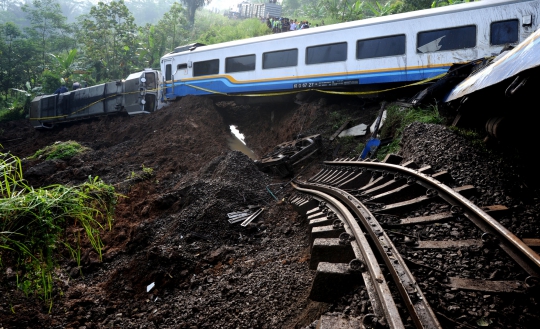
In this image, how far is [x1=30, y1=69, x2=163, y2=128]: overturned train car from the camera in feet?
53.0

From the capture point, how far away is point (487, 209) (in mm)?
3717

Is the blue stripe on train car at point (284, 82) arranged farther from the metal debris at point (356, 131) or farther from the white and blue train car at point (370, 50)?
the metal debris at point (356, 131)

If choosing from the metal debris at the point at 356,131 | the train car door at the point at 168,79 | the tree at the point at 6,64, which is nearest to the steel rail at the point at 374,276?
the metal debris at the point at 356,131

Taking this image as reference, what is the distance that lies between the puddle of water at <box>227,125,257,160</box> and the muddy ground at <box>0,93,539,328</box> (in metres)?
2.14

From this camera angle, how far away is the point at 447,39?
970 cm

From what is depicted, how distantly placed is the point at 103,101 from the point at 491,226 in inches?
708

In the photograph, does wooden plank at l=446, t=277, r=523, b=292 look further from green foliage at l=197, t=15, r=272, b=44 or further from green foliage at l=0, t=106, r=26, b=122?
green foliage at l=0, t=106, r=26, b=122

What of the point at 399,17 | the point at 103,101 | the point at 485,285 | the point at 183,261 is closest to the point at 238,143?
the point at 399,17

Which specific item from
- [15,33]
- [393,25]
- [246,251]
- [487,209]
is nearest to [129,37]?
[15,33]

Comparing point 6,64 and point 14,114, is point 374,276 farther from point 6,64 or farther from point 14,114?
point 6,64

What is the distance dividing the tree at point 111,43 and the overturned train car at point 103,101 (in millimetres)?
8520

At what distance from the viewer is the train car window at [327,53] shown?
11243 millimetres

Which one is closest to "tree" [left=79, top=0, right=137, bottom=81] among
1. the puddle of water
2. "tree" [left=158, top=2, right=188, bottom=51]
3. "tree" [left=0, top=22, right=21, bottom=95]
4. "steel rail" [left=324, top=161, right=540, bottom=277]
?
"tree" [left=158, top=2, right=188, bottom=51]

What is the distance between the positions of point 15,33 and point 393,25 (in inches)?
1307
